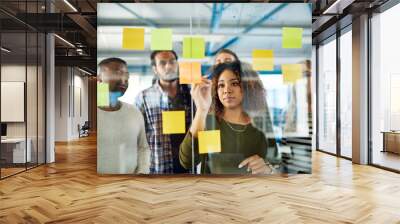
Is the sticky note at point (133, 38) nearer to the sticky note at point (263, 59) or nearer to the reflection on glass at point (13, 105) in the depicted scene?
the sticky note at point (263, 59)

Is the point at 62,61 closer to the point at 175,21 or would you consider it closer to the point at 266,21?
the point at 175,21

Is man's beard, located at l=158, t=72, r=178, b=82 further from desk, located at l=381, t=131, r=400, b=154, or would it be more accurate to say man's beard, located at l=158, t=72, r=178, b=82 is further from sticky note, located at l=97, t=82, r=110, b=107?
desk, located at l=381, t=131, r=400, b=154

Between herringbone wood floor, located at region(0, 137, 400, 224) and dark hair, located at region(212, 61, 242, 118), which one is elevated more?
dark hair, located at region(212, 61, 242, 118)

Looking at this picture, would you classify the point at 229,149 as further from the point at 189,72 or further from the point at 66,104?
the point at 66,104

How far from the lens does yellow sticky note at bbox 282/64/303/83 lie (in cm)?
561

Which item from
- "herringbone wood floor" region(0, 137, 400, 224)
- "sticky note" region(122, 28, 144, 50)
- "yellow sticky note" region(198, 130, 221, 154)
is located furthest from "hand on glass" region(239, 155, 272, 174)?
"sticky note" region(122, 28, 144, 50)

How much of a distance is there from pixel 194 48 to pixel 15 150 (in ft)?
11.5

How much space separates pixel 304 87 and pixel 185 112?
6.09 feet

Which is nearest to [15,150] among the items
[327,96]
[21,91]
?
[21,91]

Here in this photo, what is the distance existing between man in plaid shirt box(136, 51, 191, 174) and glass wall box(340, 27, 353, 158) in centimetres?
406

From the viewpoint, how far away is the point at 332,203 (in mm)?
3975

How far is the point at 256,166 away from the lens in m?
5.61

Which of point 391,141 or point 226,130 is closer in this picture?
point 226,130

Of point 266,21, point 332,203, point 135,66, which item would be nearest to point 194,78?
point 135,66
